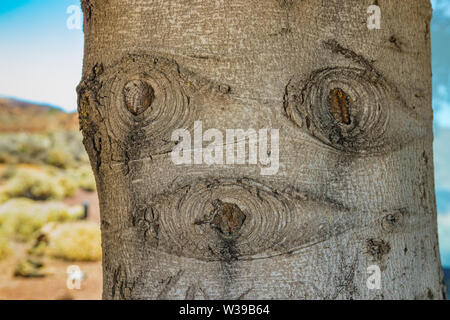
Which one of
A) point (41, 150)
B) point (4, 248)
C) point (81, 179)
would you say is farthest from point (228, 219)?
point (41, 150)

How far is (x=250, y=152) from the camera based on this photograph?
0.80m

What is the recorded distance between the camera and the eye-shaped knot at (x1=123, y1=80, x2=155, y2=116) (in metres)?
0.86

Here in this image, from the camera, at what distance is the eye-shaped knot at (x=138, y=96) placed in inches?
33.8

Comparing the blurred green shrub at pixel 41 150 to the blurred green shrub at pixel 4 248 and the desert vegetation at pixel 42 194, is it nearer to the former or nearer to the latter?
the desert vegetation at pixel 42 194

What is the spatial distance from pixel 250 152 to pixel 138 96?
235mm

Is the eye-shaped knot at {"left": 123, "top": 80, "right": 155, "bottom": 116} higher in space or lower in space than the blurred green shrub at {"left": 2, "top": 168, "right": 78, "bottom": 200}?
lower

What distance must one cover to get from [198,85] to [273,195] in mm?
231

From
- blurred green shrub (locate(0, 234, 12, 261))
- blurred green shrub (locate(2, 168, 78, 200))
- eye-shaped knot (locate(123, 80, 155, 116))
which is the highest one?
blurred green shrub (locate(2, 168, 78, 200))

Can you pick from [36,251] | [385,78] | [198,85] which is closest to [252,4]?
[198,85]

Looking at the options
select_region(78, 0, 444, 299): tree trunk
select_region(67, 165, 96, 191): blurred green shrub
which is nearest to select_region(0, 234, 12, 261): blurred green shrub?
select_region(67, 165, 96, 191): blurred green shrub

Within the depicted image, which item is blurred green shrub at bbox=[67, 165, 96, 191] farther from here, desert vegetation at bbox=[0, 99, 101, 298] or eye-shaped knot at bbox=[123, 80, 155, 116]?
eye-shaped knot at bbox=[123, 80, 155, 116]

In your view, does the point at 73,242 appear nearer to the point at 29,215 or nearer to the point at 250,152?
the point at 29,215

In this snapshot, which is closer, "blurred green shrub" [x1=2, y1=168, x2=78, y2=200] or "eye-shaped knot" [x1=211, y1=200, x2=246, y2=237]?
"eye-shaped knot" [x1=211, y1=200, x2=246, y2=237]

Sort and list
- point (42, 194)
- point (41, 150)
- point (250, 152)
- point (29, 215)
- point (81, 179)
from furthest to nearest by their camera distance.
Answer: point (41, 150) < point (81, 179) < point (42, 194) < point (29, 215) < point (250, 152)
